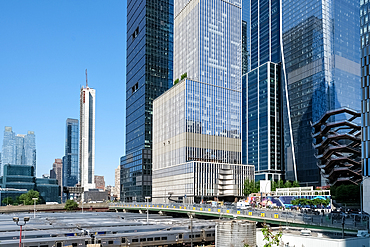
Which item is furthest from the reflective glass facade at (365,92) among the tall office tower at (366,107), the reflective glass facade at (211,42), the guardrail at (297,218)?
the reflective glass facade at (211,42)

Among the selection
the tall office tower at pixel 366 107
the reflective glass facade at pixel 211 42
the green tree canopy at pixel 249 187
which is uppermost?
the reflective glass facade at pixel 211 42

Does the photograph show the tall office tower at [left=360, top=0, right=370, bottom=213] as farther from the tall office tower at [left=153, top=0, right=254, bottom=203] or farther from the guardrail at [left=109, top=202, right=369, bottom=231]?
the tall office tower at [left=153, top=0, right=254, bottom=203]

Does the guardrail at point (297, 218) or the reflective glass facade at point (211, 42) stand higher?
the reflective glass facade at point (211, 42)

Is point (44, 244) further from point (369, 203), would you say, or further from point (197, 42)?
point (197, 42)

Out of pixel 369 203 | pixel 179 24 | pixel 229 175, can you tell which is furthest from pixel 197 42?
pixel 369 203

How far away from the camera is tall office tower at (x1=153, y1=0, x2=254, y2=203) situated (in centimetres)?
16750

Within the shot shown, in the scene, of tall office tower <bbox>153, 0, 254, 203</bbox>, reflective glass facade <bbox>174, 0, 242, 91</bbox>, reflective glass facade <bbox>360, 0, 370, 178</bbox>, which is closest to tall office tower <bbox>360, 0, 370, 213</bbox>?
reflective glass facade <bbox>360, 0, 370, 178</bbox>

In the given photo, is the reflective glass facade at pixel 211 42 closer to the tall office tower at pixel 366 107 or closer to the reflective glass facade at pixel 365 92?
the reflective glass facade at pixel 365 92

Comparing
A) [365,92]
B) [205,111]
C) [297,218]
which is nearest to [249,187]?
[205,111]

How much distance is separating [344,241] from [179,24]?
545 ft

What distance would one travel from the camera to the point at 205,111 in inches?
6875

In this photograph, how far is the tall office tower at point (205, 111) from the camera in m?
168

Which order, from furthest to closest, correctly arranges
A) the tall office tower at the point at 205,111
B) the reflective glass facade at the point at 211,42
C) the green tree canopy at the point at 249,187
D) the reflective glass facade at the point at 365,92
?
1. the reflective glass facade at the point at 211,42
2. the tall office tower at the point at 205,111
3. the green tree canopy at the point at 249,187
4. the reflective glass facade at the point at 365,92

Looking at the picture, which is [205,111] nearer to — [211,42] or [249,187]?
[211,42]
